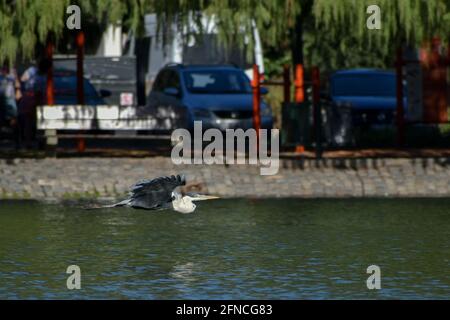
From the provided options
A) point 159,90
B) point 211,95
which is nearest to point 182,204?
point 211,95

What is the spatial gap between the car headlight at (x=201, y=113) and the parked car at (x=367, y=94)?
355cm

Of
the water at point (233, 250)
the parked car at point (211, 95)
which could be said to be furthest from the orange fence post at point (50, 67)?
the parked car at point (211, 95)

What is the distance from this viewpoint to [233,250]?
18.0 m

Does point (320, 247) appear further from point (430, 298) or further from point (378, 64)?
→ point (378, 64)

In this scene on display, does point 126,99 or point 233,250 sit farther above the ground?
point 126,99

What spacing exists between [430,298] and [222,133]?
1750 centimetres

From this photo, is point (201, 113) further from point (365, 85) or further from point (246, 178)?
point (246, 178)

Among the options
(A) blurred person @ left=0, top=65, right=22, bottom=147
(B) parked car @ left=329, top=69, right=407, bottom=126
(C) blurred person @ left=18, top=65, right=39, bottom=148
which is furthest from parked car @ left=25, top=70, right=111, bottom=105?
(B) parked car @ left=329, top=69, right=407, bottom=126

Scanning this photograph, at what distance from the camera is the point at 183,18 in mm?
25969

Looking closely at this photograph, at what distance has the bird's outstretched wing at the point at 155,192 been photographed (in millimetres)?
17250

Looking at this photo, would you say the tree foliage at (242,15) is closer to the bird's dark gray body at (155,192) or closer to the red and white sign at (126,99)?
the bird's dark gray body at (155,192)

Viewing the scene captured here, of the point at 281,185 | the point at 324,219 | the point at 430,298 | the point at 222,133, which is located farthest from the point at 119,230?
the point at 222,133

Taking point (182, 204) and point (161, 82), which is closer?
point (182, 204)

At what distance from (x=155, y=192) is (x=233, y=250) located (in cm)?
121
